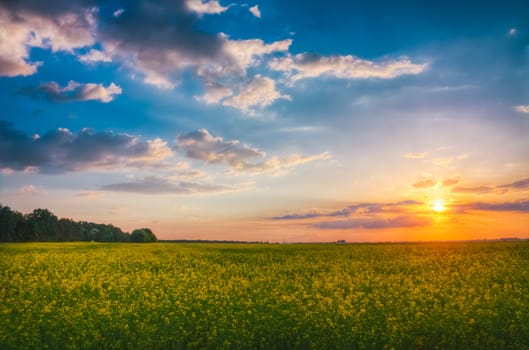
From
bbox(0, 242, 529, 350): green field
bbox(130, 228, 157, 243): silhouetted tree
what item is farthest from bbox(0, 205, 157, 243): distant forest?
bbox(0, 242, 529, 350): green field

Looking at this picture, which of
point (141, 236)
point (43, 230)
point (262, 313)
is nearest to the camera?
point (262, 313)

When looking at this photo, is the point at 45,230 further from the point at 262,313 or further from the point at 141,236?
the point at 262,313

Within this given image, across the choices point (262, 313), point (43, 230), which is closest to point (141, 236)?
point (43, 230)

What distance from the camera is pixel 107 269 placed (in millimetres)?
29500

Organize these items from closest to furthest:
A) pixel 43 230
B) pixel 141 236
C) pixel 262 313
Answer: pixel 262 313 → pixel 141 236 → pixel 43 230

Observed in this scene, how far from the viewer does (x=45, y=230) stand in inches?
5271

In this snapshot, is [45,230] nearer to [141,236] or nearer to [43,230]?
[43,230]

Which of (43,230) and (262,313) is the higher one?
(43,230)

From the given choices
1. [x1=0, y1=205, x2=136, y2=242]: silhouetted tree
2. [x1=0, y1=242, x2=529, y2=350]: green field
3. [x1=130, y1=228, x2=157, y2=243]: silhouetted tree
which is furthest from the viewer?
[x1=0, y1=205, x2=136, y2=242]: silhouetted tree

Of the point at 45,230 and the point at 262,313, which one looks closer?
the point at 262,313

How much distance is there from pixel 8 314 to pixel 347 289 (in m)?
15.6

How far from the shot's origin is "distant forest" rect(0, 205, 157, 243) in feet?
385

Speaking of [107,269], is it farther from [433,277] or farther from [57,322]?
[433,277]

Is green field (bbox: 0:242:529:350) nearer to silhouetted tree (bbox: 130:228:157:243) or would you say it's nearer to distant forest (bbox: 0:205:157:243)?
silhouetted tree (bbox: 130:228:157:243)
